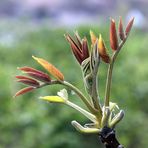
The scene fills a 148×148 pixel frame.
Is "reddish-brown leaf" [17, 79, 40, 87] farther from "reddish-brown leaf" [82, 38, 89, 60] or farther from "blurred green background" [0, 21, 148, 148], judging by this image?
"blurred green background" [0, 21, 148, 148]

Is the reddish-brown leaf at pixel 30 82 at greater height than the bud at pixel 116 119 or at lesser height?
greater

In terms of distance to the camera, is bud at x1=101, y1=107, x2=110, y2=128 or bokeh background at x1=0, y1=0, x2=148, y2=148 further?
bokeh background at x1=0, y1=0, x2=148, y2=148

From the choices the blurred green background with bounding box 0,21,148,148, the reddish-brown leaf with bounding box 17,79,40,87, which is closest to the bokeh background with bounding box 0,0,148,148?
the blurred green background with bounding box 0,21,148,148

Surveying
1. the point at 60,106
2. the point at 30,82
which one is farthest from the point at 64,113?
the point at 30,82

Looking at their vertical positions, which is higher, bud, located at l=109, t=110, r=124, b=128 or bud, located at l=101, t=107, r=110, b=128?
bud, located at l=101, t=107, r=110, b=128

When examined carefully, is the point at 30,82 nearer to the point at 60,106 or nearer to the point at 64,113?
Answer: the point at 64,113

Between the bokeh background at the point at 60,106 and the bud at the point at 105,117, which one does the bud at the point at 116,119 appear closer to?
the bud at the point at 105,117

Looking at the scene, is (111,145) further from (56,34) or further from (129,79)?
(56,34)

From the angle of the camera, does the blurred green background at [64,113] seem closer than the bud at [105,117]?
No

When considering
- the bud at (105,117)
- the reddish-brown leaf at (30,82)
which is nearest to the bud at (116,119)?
the bud at (105,117)

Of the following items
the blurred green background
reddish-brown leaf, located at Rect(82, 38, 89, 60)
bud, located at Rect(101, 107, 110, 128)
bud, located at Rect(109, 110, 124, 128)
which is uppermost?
the blurred green background

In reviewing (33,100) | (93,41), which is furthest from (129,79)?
(93,41)
